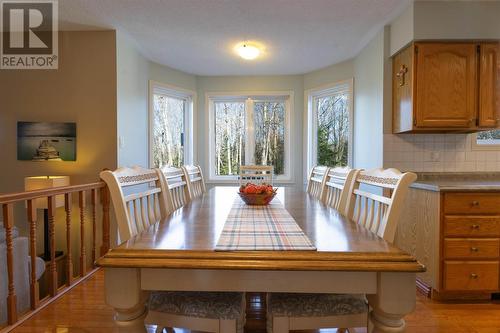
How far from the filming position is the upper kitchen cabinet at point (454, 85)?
2.64 m

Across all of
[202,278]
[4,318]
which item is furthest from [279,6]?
[4,318]

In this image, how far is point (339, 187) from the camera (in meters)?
2.04

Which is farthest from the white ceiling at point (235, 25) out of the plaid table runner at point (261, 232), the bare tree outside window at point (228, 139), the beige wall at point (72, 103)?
the plaid table runner at point (261, 232)

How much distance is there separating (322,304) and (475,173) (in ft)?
8.42

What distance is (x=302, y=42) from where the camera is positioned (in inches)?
134

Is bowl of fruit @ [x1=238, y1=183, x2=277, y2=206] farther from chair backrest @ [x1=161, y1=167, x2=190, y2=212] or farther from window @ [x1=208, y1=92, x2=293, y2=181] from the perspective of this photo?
window @ [x1=208, y1=92, x2=293, y2=181]

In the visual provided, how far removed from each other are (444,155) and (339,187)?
1.56 meters

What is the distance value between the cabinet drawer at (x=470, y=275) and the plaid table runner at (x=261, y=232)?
1512mm

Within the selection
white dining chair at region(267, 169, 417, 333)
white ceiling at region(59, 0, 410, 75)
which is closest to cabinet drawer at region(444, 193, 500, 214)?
white dining chair at region(267, 169, 417, 333)

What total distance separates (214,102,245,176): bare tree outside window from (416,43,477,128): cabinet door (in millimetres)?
2620

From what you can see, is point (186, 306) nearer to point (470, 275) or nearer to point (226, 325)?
point (226, 325)

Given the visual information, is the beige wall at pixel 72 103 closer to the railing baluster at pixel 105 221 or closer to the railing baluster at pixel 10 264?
the railing baluster at pixel 105 221

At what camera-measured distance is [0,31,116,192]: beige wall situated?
3221 mm

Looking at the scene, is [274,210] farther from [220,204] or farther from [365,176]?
[365,176]
